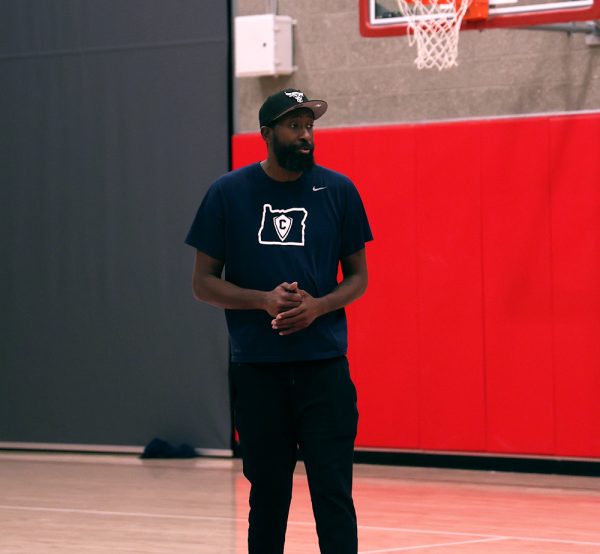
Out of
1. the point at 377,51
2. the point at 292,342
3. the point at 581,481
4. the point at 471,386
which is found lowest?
the point at 581,481

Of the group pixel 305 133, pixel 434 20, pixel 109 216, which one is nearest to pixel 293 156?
pixel 305 133

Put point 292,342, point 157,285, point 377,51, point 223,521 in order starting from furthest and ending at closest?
point 157,285
point 377,51
point 223,521
point 292,342

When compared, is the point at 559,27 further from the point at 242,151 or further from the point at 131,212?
the point at 131,212

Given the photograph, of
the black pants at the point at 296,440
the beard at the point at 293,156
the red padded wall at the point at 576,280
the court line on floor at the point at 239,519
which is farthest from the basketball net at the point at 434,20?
the black pants at the point at 296,440

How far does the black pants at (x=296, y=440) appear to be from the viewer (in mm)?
3818

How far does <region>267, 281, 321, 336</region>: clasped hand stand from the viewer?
372cm

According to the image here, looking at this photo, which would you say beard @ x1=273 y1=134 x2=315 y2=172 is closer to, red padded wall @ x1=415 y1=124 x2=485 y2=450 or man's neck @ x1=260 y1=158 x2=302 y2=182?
man's neck @ x1=260 y1=158 x2=302 y2=182

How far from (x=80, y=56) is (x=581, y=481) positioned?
16.2ft

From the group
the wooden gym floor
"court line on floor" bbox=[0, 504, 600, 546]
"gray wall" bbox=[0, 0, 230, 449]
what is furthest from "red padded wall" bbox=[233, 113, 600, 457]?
"court line on floor" bbox=[0, 504, 600, 546]

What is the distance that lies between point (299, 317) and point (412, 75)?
18.2ft

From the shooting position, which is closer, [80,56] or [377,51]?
[377,51]

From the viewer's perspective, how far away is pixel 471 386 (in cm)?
865

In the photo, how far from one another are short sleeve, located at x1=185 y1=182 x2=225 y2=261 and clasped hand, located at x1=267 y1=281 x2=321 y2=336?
293 millimetres

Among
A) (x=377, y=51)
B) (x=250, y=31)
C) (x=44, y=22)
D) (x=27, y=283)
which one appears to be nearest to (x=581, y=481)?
(x=377, y=51)
